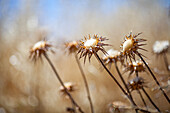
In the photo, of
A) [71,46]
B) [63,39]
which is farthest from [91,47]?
[63,39]

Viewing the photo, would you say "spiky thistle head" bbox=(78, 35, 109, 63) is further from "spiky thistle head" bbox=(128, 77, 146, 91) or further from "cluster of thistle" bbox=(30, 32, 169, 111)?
"spiky thistle head" bbox=(128, 77, 146, 91)

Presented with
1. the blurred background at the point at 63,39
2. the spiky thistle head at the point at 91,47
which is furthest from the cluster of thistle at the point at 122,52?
the blurred background at the point at 63,39

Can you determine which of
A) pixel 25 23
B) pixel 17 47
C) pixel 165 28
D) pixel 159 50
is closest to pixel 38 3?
pixel 25 23

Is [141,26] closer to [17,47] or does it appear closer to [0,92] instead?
[17,47]

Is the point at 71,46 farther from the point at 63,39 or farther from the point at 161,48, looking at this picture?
the point at 63,39

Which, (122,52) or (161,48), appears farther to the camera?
(161,48)

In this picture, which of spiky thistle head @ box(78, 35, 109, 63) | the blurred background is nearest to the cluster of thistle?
spiky thistle head @ box(78, 35, 109, 63)

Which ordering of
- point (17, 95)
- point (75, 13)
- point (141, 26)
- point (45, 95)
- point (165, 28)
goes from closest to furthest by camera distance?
1. point (165, 28)
2. point (141, 26)
3. point (45, 95)
4. point (17, 95)
5. point (75, 13)

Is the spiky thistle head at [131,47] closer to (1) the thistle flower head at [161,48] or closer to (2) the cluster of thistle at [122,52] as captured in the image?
(2) the cluster of thistle at [122,52]
